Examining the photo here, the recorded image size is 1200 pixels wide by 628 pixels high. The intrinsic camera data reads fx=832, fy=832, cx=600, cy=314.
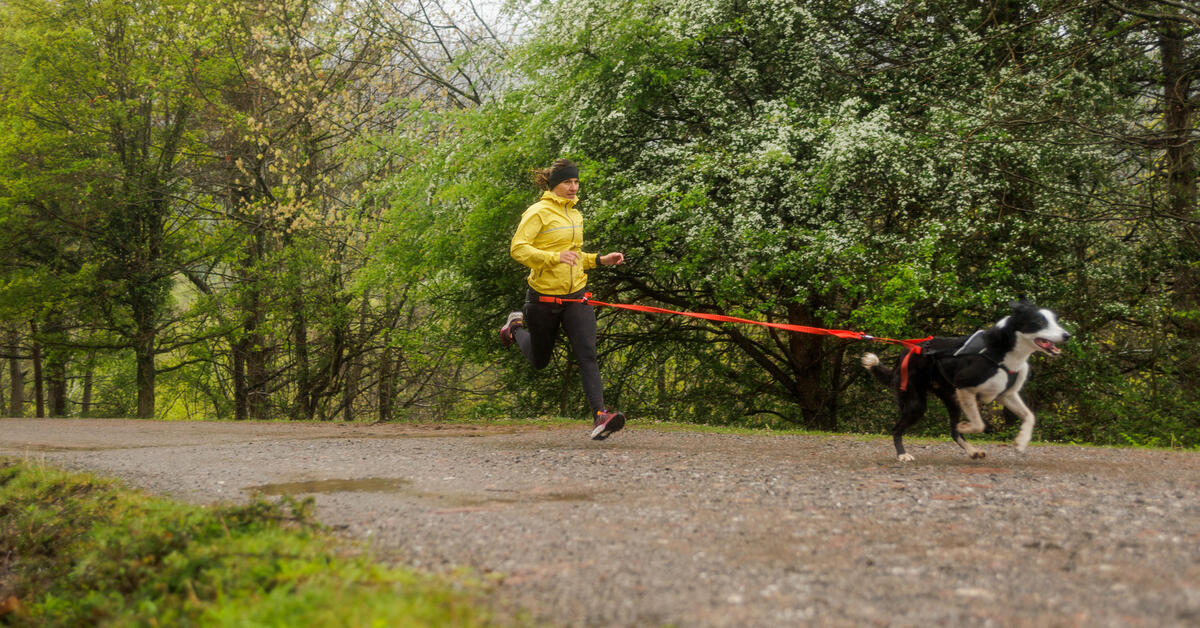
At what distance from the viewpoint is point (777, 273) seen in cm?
1138

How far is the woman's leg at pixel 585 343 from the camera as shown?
768 cm

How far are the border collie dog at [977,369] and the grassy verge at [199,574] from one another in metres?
4.69

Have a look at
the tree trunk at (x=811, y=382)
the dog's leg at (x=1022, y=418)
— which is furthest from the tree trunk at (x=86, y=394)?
the dog's leg at (x=1022, y=418)

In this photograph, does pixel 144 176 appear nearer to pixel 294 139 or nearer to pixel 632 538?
pixel 294 139

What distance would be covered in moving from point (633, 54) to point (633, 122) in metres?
1.17

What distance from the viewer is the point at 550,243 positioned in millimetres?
7645

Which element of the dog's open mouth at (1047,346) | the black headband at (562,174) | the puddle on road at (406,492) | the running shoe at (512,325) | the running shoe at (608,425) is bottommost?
the puddle on road at (406,492)

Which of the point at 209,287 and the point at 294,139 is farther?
the point at 209,287

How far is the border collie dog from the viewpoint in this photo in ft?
20.1

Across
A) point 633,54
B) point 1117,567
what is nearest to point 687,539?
point 1117,567

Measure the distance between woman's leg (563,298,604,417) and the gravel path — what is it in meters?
0.55

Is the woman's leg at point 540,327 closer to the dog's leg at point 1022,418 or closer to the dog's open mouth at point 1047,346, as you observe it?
the dog's leg at point 1022,418

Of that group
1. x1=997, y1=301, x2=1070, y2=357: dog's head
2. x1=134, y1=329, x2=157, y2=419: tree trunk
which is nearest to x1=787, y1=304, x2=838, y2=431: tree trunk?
x1=997, y1=301, x2=1070, y2=357: dog's head

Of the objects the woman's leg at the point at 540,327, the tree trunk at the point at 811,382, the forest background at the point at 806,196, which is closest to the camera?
the woman's leg at the point at 540,327
